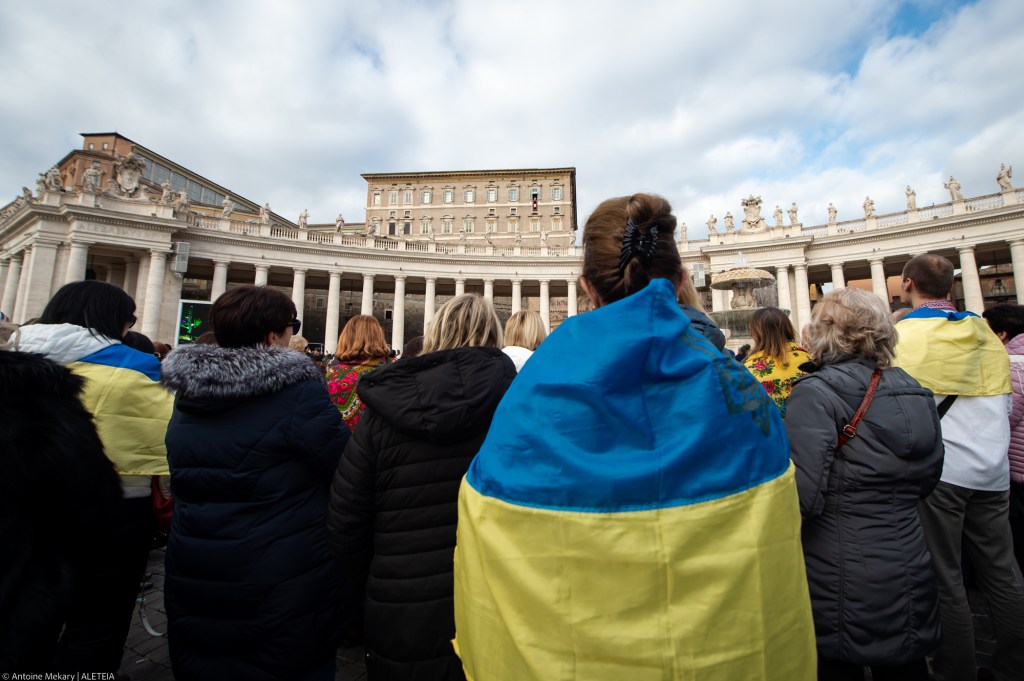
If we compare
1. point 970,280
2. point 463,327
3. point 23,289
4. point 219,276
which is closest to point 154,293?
point 219,276

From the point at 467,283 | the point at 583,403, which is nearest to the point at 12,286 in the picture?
the point at 467,283

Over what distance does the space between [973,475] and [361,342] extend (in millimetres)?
4838

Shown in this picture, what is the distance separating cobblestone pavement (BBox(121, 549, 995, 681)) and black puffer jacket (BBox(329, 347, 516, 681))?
6.30ft

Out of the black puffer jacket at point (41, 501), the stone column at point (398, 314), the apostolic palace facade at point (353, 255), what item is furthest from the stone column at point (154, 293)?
the black puffer jacket at point (41, 501)

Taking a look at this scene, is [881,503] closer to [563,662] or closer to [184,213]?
[563,662]

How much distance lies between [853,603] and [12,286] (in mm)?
46448

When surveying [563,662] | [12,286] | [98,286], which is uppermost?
[12,286]

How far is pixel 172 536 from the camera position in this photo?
2512mm

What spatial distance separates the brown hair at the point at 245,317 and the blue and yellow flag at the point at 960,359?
4.22m

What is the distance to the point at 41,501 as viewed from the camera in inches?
73.6

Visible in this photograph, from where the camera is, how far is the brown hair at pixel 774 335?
12.6 ft

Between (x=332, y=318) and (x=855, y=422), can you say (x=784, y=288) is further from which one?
(x=855, y=422)

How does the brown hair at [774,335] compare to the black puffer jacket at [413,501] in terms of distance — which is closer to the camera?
the black puffer jacket at [413,501]

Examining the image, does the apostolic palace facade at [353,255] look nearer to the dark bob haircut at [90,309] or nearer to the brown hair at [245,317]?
the dark bob haircut at [90,309]
